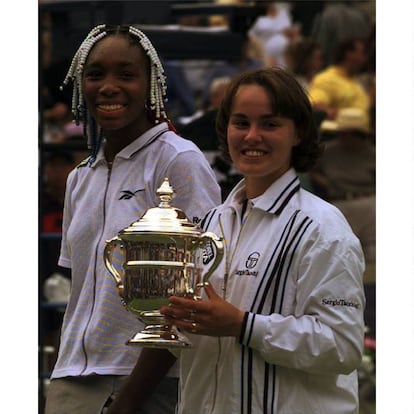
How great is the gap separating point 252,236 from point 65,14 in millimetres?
4428

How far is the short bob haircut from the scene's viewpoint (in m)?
4.17

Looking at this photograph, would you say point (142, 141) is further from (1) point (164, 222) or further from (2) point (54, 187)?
(2) point (54, 187)

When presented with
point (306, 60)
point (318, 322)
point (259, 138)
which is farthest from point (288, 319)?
point (306, 60)

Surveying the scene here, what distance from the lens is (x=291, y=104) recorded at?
4.18m

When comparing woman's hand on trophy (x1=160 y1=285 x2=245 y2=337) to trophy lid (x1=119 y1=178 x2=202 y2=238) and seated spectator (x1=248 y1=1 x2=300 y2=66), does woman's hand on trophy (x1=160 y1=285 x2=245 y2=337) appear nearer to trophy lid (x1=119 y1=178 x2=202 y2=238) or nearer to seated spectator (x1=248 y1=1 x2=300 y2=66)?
trophy lid (x1=119 y1=178 x2=202 y2=238)

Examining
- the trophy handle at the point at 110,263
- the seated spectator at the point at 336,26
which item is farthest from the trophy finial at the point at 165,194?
the seated spectator at the point at 336,26

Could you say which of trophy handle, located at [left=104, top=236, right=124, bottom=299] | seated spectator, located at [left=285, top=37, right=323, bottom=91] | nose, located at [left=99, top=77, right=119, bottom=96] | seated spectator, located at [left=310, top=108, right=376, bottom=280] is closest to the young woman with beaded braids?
nose, located at [left=99, top=77, right=119, bottom=96]

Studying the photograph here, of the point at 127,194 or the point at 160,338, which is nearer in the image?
the point at 160,338

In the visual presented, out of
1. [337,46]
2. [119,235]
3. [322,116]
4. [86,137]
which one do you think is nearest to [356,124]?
[337,46]

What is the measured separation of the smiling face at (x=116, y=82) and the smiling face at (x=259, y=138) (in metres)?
0.43

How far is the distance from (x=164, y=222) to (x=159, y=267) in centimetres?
13

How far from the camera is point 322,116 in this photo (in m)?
7.31

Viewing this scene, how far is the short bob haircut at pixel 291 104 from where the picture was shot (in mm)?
4168

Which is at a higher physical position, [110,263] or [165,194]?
[165,194]
